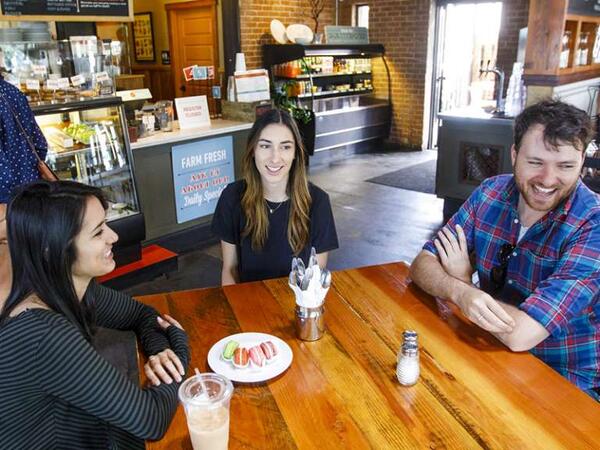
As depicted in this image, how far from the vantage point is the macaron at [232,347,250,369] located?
139 cm

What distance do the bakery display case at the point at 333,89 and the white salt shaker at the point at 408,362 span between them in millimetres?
6092

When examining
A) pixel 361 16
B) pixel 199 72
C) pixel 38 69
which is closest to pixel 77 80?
pixel 38 69

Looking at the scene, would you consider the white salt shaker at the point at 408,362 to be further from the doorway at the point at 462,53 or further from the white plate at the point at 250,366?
the doorway at the point at 462,53

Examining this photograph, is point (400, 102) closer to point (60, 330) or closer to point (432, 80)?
point (432, 80)

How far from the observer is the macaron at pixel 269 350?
4.64ft

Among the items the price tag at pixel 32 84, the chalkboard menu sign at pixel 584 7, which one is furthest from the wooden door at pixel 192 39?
Result: the chalkboard menu sign at pixel 584 7

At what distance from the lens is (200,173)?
459cm

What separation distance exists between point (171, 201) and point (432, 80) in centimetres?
551

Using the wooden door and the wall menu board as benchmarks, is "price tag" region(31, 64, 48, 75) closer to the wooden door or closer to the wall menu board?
the wall menu board

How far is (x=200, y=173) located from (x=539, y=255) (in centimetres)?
337

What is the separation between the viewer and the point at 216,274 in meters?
4.09

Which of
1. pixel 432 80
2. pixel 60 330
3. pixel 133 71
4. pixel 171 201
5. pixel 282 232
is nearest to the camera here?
pixel 60 330

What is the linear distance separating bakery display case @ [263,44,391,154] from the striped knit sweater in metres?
6.20

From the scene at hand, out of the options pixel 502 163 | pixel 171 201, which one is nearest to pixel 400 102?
pixel 502 163
